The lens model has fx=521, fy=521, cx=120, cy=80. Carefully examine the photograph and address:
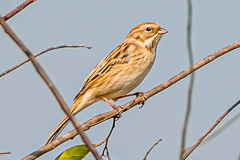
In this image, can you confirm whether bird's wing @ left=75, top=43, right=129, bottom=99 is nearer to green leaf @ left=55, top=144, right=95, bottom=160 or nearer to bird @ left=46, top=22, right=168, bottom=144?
bird @ left=46, top=22, right=168, bottom=144

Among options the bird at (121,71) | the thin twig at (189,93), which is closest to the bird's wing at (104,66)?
the bird at (121,71)

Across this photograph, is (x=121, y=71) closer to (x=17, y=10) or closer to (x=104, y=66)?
(x=104, y=66)

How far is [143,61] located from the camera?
6.10 metres

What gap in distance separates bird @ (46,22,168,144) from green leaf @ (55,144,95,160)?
5.91 ft

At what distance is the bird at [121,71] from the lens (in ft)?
19.7

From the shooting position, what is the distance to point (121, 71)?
6.12 metres

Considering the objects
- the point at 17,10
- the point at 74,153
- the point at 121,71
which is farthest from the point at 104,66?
the point at 17,10

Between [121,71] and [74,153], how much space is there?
2.18 m

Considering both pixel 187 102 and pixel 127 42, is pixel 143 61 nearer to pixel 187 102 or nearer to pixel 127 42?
pixel 127 42

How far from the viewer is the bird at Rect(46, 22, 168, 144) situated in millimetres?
6020

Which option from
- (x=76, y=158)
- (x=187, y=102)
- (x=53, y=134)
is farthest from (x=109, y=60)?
(x=187, y=102)

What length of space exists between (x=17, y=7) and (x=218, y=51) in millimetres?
1507

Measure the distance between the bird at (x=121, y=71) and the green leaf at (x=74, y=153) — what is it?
1.80 metres

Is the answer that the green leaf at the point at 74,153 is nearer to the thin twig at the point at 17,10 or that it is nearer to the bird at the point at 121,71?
the thin twig at the point at 17,10
